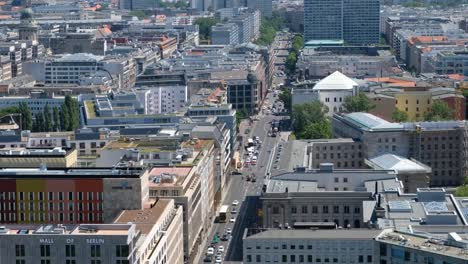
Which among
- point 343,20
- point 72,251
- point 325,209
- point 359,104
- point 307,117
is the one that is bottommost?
point 325,209

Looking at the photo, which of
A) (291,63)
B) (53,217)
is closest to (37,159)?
(53,217)

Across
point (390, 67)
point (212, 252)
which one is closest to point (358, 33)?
point (390, 67)

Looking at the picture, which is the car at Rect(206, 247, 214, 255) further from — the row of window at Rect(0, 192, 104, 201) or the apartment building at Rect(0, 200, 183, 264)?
the apartment building at Rect(0, 200, 183, 264)

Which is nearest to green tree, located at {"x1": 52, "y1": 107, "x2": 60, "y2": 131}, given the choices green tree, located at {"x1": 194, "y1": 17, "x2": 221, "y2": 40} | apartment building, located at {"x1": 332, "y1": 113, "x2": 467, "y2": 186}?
apartment building, located at {"x1": 332, "y1": 113, "x2": 467, "y2": 186}

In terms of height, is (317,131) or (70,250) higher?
(70,250)

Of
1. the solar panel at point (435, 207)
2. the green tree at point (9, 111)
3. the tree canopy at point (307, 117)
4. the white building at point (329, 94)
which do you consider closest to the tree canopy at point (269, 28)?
the white building at point (329, 94)

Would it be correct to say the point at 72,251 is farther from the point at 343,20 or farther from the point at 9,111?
the point at 343,20
